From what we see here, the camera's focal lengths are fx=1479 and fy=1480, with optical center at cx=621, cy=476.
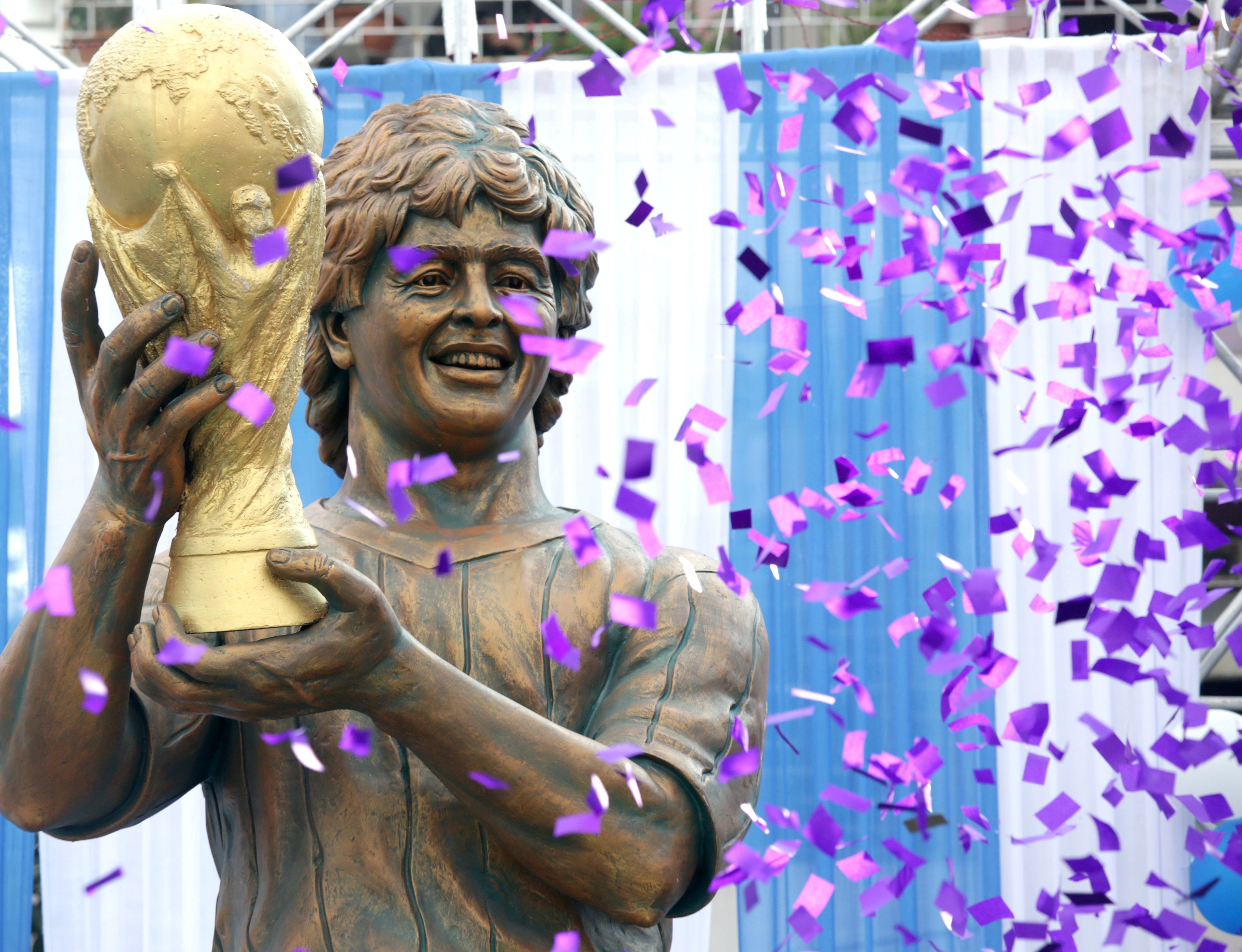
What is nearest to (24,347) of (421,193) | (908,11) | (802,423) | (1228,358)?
(802,423)

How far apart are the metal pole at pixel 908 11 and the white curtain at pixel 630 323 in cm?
43

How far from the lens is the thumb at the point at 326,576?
117 cm

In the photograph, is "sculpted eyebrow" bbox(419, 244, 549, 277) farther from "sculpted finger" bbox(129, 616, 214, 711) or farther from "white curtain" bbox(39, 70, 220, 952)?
"white curtain" bbox(39, 70, 220, 952)

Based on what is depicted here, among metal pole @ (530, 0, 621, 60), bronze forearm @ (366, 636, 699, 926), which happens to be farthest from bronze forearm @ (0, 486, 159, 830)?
metal pole @ (530, 0, 621, 60)

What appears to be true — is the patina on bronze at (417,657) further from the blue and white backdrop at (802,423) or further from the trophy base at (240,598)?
the blue and white backdrop at (802,423)

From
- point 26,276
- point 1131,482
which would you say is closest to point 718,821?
point 1131,482

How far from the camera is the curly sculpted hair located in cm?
151

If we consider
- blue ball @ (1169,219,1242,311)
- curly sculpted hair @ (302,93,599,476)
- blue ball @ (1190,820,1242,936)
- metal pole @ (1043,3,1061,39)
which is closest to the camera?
curly sculpted hair @ (302,93,599,476)

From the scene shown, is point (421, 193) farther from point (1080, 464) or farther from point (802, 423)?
point (1080, 464)

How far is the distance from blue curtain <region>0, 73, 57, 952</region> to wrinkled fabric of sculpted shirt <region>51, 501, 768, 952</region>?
3.02 meters

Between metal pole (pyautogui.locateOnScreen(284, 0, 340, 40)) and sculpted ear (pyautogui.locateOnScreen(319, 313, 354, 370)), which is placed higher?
metal pole (pyautogui.locateOnScreen(284, 0, 340, 40))

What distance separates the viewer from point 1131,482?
8.72 feet

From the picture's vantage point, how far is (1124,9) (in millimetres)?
4062

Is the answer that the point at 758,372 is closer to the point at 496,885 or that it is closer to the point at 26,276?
the point at 26,276
